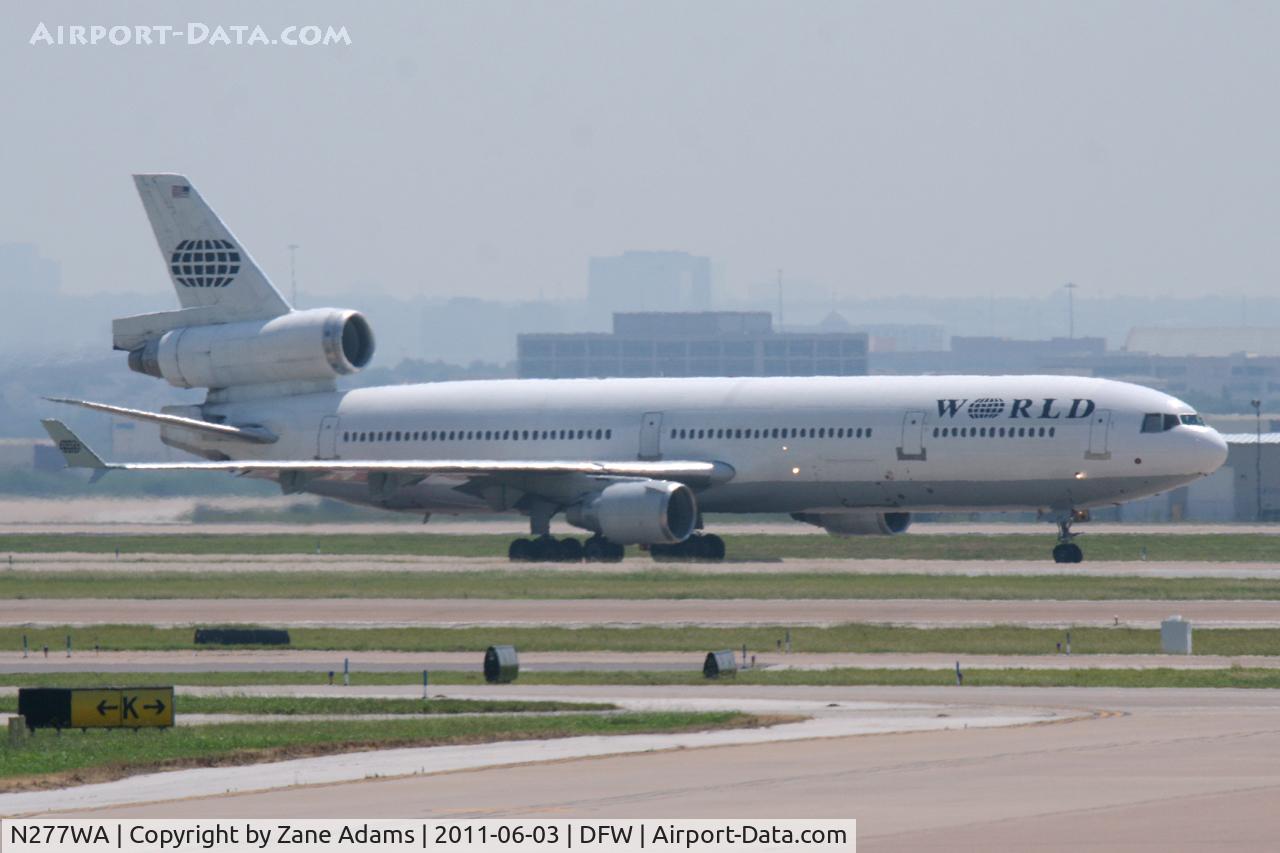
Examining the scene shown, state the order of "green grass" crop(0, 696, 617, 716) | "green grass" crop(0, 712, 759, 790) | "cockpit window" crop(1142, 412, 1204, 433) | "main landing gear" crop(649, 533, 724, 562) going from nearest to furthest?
1. "green grass" crop(0, 712, 759, 790)
2. "green grass" crop(0, 696, 617, 716)
3. "cockpit window" crop(1142, 412, 1204, 433)
4. "main landing gear" crop(649, 533, 724, 562)

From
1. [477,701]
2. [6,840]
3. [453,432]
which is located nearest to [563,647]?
[477,701]

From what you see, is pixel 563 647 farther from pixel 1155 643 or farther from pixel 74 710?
pixel 74 710

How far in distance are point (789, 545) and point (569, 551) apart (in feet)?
30.0

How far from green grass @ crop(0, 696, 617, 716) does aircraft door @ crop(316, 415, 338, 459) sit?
134 feet

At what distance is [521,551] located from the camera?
2623 inches

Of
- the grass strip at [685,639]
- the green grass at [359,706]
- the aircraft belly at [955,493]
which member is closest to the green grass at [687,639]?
the grass strip at [685,639]

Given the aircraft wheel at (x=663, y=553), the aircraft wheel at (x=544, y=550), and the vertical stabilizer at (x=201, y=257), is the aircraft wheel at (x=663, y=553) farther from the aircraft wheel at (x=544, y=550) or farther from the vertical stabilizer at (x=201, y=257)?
the vertical stabilizer at (x=201, y=257)

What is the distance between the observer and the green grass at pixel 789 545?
226ft

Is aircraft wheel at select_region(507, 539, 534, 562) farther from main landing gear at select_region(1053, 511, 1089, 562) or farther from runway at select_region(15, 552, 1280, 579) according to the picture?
main landing gear at select_region(1053, 511, 1089, 562)

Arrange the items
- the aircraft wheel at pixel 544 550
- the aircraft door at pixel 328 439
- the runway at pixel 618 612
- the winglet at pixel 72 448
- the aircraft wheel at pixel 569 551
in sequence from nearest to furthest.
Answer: the runway at pixel 618 612 → the winglet at pixel 72 448 → the aircraft wheel at pixel 569 551 → the aircraft wheel at pixel 544 550 → the aircraft door at pixel 328 439

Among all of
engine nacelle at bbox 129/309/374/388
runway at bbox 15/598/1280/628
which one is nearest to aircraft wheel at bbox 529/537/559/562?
engine nacelle at bbox 129/309/374/388

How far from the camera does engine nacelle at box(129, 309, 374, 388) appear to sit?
72.0 meters

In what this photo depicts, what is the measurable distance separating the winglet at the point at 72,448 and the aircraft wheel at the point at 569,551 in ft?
43.8
